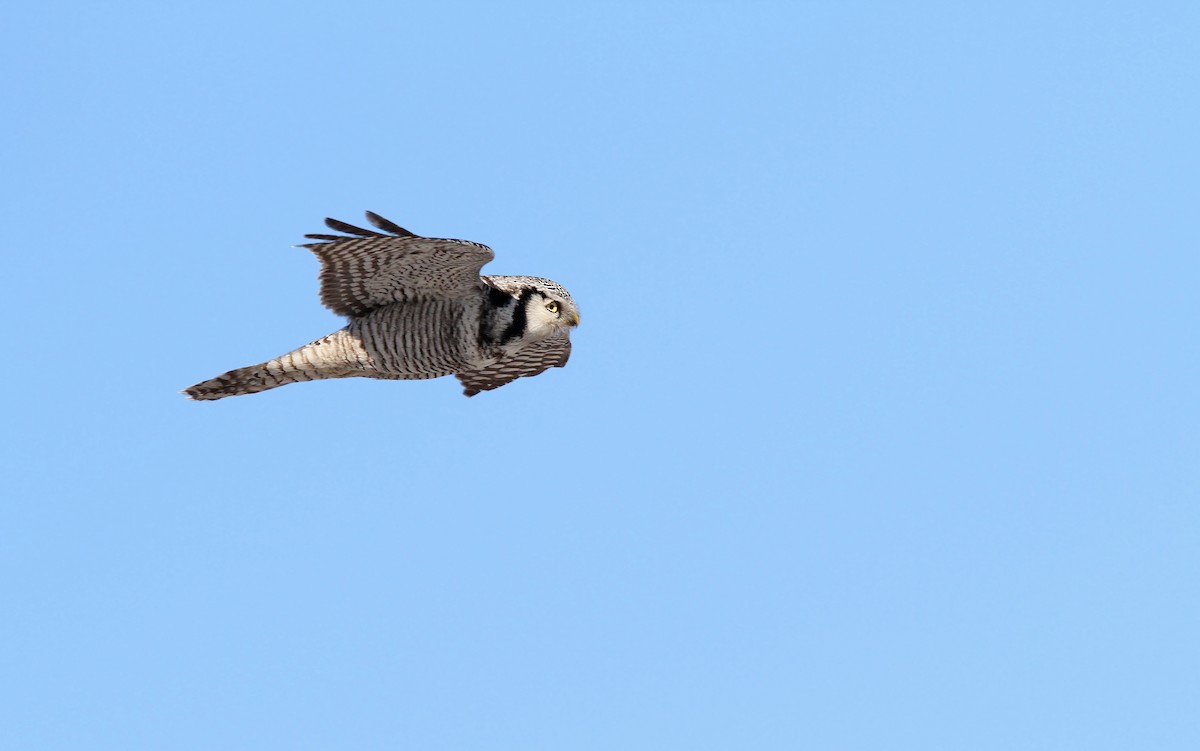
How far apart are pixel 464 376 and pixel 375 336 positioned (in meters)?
2.10

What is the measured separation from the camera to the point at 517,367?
1545 centimetres

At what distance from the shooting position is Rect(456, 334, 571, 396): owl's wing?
50.2ft

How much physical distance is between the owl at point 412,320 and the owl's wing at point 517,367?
3.51 ft

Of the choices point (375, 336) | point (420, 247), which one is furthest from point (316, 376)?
point (420, 247)

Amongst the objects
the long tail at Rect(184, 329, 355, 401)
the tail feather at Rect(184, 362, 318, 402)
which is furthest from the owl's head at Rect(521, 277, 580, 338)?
the tail feather at Rect(184, 362, 318, 402)

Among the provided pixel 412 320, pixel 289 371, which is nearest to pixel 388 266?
pixel 412 320

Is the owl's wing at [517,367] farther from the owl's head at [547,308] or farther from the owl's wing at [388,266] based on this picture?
the owl's wing at [388,266]

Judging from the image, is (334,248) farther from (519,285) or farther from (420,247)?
(519,285)

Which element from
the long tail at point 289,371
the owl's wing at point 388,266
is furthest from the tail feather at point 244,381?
the owl's wing at point 388,266

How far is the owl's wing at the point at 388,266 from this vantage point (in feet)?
40.8

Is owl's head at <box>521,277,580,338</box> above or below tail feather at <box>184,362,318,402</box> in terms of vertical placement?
above

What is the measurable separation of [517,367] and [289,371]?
2.60 metres

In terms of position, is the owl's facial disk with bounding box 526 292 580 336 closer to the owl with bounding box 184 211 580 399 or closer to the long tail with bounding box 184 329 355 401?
the owl with bounding box 184 211 580 399

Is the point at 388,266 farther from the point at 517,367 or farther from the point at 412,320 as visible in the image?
the point at 517,367
